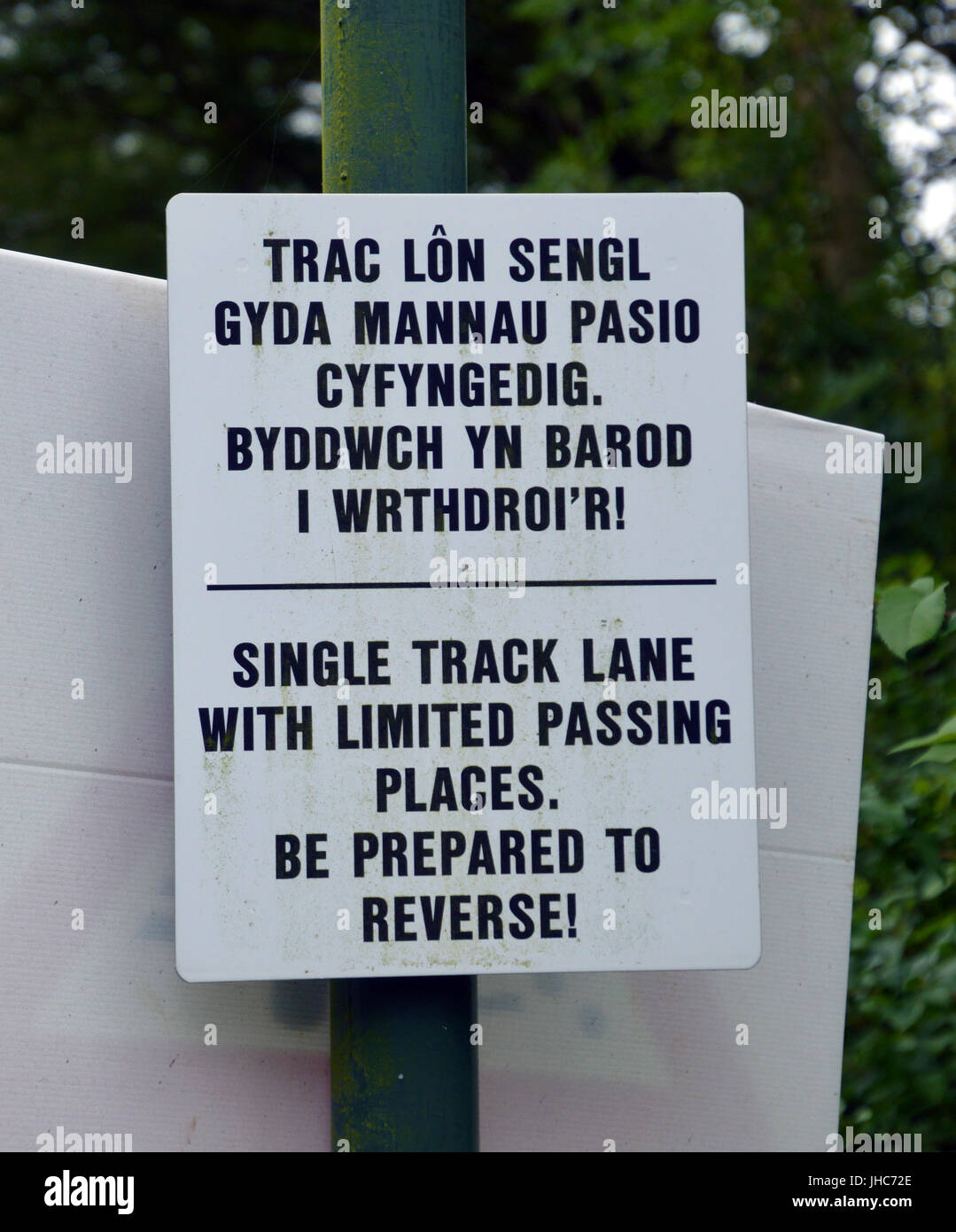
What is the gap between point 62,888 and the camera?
263cm

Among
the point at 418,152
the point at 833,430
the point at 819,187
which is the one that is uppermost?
the point at 819,187

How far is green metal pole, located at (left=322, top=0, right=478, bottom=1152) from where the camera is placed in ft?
7.94

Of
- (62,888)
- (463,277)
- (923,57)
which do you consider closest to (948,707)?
(463,277)

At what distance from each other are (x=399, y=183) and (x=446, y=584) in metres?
0.69

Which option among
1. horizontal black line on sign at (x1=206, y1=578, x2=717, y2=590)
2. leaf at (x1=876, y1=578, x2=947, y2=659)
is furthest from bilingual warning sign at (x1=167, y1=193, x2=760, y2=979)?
leaf at (x1=876, y1=578, x2=947, y2=659)

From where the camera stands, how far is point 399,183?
2539 millimetres

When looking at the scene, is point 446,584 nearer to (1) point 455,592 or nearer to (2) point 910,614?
(1) point 455,592

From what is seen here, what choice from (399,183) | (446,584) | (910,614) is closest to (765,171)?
(910,614)

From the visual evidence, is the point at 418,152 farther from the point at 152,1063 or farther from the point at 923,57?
the point at 923,57

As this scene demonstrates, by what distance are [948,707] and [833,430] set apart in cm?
138

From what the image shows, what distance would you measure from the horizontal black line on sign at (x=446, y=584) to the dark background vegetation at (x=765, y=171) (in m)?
0.77

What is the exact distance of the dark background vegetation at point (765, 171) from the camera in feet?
12.5

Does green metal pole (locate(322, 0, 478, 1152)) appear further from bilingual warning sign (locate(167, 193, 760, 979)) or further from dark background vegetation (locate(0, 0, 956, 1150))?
dark background vegetation (locate(0, 0, 956, 1150))

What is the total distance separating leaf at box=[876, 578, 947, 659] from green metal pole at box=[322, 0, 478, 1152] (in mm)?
1146
